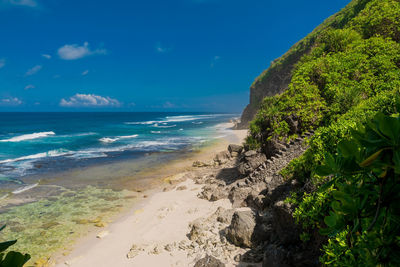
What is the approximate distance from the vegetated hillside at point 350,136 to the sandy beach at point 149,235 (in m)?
4.41

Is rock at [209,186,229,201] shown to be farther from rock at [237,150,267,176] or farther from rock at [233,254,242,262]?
rock at [233,254,242,262]

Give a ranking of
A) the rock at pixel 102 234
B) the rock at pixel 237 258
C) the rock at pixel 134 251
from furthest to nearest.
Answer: the rock at pixel 102 234 → the rock at pixel 134 251 → the rock at pixel 237 258

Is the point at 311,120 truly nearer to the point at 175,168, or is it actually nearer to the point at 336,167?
the point at 336,167

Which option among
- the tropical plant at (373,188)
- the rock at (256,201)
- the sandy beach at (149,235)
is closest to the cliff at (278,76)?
the sandy beach at (149,235)

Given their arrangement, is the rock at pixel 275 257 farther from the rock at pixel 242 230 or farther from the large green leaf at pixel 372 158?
the large green leaf at pixel 372 158

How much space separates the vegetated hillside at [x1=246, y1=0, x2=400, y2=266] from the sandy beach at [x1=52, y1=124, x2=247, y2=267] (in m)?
4.41

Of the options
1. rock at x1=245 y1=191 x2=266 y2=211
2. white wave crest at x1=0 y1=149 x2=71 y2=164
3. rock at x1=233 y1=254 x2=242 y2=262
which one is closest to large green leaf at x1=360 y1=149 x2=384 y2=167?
rock at x1=233 y1=254 x2=242 y2=262

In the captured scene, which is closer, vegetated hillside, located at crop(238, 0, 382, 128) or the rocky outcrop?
the rocky outcrop

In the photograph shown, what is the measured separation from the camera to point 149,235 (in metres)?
9.01

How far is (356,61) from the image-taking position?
1155cm

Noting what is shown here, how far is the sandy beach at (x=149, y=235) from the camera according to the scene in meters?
7.57

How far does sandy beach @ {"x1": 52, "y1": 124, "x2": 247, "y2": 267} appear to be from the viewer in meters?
7.57

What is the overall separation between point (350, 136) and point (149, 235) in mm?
7856

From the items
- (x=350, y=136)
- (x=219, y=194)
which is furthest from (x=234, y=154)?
(x=350, y=136)
